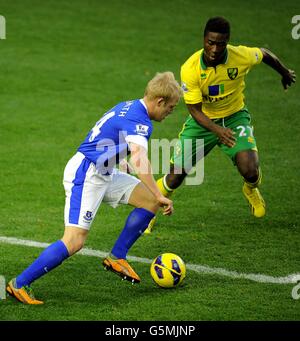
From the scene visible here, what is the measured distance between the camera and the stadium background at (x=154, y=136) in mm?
8281

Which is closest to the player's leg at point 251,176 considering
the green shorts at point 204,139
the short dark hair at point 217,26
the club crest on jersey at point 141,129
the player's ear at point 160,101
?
the green shorts at point 204,139

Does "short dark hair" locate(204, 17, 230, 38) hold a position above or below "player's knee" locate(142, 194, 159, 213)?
above

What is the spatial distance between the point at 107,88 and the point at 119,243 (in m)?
8.34

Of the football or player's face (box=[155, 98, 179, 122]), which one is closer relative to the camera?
player's face (box=[155, 98, 179, 122])

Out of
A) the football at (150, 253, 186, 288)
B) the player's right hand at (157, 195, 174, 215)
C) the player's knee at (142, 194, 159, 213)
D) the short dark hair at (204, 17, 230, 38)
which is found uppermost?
the short dark hair at (204, 17, 230, 38)

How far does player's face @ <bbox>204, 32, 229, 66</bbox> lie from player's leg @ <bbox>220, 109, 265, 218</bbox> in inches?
33.7

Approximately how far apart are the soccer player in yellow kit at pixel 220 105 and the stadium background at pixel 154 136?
71 cm

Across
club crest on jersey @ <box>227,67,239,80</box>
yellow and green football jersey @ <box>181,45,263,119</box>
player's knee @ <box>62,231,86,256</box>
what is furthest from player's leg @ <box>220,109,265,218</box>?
player's knee @ <box>62,231,86,256</box>

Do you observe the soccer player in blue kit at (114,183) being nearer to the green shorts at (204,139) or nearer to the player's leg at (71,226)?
the player's leg at (71,226)

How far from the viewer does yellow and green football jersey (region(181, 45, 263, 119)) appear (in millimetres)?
9984

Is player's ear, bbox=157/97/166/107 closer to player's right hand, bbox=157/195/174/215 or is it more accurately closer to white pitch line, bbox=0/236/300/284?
player's right hand, bbox=157/195/174/215

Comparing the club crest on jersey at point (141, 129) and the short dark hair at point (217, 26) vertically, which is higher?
the short dark hair at point (217, 26)
